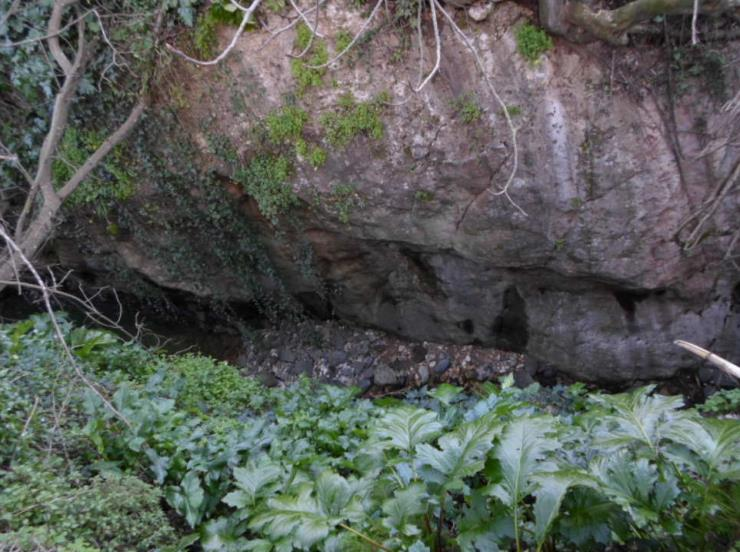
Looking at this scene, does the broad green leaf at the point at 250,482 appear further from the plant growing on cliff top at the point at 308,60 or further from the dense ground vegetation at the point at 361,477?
the plant growing on cliff top at the point at 308,60

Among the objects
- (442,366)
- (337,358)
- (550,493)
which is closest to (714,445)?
Result: (550,493)

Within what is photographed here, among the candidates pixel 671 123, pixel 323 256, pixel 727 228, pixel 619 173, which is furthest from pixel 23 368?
pixel 727 228

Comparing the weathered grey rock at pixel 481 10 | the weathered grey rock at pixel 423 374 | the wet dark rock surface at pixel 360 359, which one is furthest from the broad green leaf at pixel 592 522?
the weathered grey rock at pixel 423 374

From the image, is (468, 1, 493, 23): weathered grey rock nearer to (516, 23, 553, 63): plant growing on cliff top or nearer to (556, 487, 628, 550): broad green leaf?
(516, 23, 553, 63): plant growing on cliff top

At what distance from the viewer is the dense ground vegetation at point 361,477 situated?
2031 mm

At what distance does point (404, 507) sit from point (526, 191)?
3446 mm

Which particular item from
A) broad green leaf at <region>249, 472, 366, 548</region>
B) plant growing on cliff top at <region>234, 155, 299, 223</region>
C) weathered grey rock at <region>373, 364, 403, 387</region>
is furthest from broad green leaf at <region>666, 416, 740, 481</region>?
Answer: weathered grey rock at <region>373, 364, 403, 387</region>

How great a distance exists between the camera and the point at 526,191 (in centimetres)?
507

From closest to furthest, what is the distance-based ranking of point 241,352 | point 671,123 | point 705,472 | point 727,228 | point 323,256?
point 705,472 < point 671,123 < point 727,228 < point 323,256 < point 241,352

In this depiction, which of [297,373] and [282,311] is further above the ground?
[282,311]

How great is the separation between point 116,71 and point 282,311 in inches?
117

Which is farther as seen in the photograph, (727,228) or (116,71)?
(116,71)

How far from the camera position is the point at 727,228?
513cm

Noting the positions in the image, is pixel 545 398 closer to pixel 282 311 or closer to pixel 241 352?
pixel 282 311
